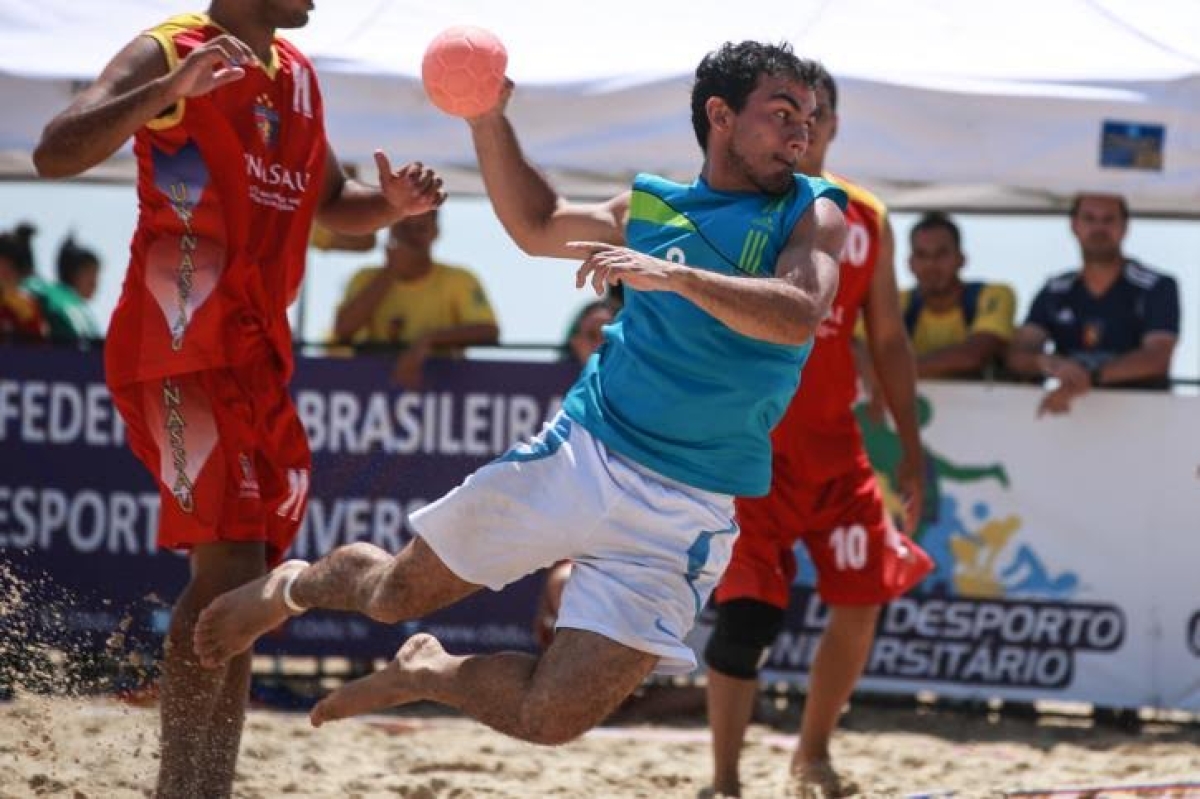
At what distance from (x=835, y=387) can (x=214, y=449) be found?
2336mm

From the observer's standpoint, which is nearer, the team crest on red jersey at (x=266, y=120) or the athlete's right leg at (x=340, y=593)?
the athlete's right leg at (x=340, y=593)

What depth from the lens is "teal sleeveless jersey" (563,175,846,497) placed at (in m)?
4.47

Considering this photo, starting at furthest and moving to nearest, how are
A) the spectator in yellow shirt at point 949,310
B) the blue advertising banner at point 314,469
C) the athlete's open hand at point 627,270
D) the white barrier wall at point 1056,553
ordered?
the spectator in yellow shirt at point 949,310
the blue advertising banner at point 314,469
the white barrier wall at point 1056,553
the athlete's open hand at point 627,270

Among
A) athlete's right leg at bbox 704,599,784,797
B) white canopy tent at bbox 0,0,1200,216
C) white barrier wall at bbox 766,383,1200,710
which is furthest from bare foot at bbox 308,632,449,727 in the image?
white barrier wall at bbox 766,383,1200,710

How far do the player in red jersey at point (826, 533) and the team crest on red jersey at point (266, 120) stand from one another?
1920 millimetres

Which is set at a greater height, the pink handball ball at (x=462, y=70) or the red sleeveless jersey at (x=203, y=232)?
the pink handball ball at (x=462, y=70)

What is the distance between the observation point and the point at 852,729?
27.3 ft

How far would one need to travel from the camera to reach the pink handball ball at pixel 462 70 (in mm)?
4668

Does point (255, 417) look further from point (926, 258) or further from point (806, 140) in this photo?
point (926, 258)

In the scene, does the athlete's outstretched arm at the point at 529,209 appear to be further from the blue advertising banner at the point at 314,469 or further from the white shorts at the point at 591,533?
the blue advertising banner at the point at 314,469

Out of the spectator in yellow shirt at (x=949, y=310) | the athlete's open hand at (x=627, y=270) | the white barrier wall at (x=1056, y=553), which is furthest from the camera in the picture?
the spectator in yellow shirt at (x=949, y=310)

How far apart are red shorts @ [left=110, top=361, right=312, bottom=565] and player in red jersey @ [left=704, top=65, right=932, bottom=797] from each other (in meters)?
1.78

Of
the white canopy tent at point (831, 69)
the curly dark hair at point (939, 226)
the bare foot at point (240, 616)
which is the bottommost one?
the bare foot at point (240, 616)

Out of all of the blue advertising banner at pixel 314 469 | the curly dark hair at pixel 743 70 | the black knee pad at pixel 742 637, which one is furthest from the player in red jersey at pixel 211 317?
the blue advertising banner at pixel 314 469
